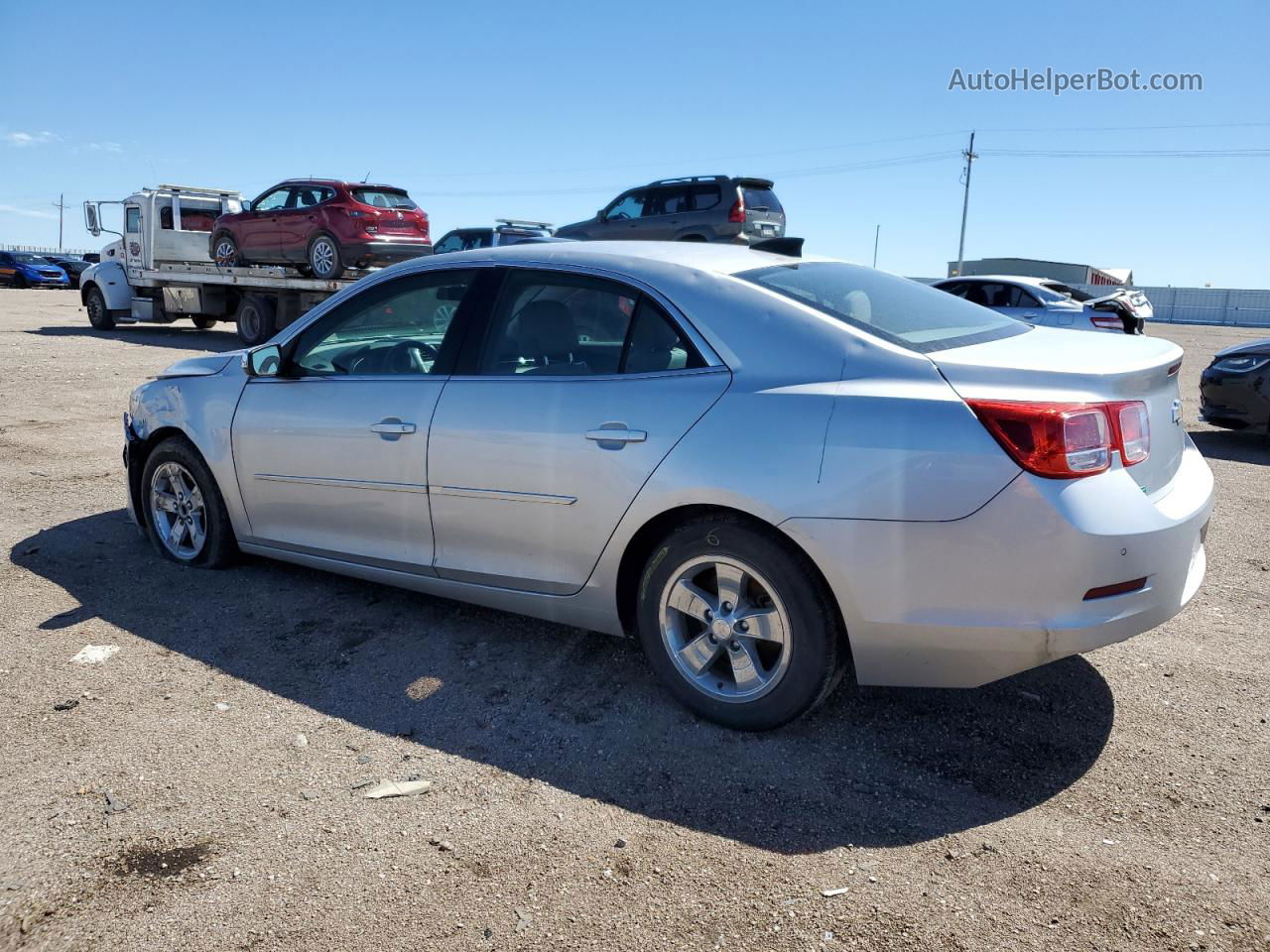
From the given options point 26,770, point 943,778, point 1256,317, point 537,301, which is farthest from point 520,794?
point 1256,317

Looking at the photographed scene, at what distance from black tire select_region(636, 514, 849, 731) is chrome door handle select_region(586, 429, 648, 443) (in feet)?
1.13

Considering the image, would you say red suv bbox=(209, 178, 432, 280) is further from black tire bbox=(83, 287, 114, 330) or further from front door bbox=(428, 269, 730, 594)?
front door bbox=(428, 269, 730, 594)

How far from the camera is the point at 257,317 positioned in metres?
18.4

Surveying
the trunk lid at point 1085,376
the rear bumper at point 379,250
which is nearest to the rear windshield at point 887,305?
the trunk lid at point 1085,376

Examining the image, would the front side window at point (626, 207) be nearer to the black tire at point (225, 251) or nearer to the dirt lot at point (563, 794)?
the black tire at point (225, 251)

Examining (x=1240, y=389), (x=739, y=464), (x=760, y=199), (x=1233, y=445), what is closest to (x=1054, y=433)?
(x=739, y=464)

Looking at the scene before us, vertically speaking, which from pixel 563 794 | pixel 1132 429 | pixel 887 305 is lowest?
pixel 563 794

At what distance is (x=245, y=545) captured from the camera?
4.87m

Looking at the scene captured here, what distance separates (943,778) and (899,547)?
79 centimetres

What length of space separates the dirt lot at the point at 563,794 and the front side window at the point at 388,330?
3.70 ft

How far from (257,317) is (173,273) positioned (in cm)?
273

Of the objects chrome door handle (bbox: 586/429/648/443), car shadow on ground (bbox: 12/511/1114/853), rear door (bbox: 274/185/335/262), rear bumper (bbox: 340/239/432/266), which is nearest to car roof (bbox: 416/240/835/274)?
chrome door handle (bbox: 586/429/648/443)

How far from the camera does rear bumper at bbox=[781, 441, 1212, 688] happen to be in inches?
113

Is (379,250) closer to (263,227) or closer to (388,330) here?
(263,227)
